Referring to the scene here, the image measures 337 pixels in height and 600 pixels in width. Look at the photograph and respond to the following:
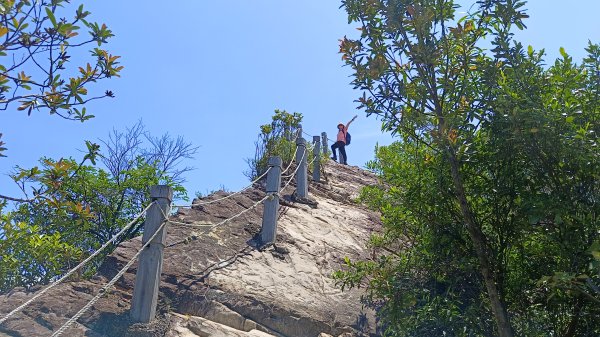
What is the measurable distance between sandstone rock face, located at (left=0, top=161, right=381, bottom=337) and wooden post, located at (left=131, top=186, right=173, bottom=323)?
6.0 inches

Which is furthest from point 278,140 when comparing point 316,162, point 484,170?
point 484,170

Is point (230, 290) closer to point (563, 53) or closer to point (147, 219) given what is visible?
point (147, 219)

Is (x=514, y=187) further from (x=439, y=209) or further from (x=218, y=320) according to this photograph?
(x=218, y=320)

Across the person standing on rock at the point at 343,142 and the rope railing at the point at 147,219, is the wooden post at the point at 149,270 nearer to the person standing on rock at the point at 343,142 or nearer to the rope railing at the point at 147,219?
the rope railing at the point at 147,219

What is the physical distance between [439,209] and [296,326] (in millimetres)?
2445

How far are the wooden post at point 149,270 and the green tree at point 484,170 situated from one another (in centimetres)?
196

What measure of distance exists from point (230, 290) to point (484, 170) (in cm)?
331

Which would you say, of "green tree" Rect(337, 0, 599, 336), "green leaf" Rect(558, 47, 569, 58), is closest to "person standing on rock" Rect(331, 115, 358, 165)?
"green tree" Rect(337, 0, 599, 336)

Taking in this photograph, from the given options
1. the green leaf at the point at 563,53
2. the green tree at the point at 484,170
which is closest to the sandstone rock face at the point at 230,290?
the green tree at the point at 484,170

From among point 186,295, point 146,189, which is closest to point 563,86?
point 186,295

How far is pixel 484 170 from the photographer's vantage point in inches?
220

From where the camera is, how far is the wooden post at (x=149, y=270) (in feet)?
20.4

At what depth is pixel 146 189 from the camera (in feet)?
48.2

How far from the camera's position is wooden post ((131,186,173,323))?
6.22 metres
